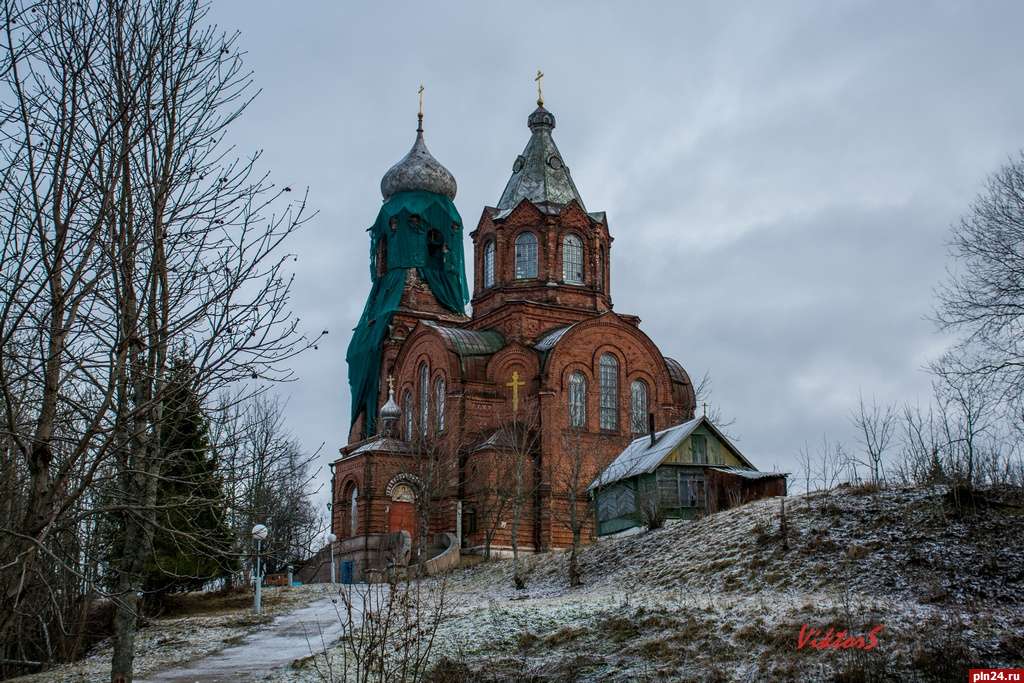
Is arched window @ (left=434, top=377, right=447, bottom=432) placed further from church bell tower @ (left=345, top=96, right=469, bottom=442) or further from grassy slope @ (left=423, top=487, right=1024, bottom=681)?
grassy slope @ (left=423, top=487, right=1024, bottom=681)

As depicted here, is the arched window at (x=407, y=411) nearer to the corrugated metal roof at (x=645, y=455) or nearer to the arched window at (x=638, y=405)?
the arched window at (x=638, y=405)

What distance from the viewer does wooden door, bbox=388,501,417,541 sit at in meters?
33.0

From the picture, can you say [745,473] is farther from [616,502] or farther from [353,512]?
[353,512]

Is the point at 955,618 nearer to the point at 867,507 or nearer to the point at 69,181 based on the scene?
the point at 867,507

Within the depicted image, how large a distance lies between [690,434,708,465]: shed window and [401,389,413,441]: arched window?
46.0ft

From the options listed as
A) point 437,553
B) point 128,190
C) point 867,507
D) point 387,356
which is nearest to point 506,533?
point 437,553

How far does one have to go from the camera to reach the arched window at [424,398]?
119ft

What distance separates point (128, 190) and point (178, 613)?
56.5 ft

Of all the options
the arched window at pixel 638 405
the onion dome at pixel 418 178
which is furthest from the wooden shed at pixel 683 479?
the onion dome at pixel 418 178

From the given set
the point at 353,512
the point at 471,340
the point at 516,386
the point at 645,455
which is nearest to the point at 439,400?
the point at 471,340

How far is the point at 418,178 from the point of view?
151ft

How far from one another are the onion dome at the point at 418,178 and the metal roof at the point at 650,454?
72.6 feet
